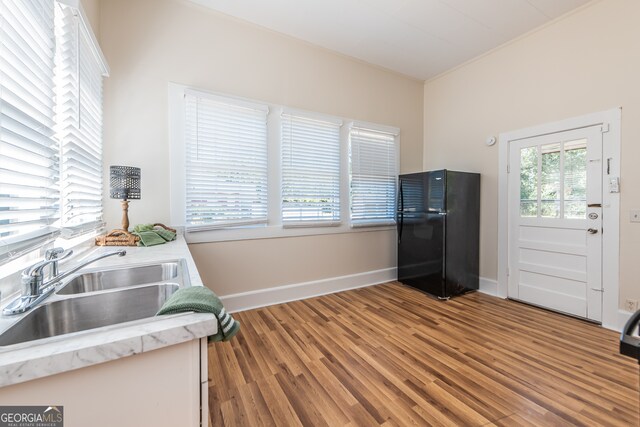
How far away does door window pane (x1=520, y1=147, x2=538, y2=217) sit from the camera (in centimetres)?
295

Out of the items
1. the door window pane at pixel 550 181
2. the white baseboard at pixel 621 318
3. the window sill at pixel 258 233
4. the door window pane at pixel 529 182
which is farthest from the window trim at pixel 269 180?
the white baseboard at pixel 621 318

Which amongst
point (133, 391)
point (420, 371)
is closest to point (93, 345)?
point (133, 391)

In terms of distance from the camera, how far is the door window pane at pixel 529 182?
9.68 feet

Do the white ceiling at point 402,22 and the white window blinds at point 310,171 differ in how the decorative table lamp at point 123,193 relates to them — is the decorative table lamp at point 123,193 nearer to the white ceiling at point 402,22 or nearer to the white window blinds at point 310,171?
the white window blinds at point 310,171

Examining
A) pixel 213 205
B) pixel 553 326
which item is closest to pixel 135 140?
pixel 213 205

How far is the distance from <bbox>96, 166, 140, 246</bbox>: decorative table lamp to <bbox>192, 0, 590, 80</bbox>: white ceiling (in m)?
1.83

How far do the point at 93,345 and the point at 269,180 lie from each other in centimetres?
246

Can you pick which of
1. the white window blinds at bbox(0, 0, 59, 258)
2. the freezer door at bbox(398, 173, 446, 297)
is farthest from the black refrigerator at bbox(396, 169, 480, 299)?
the white window blinds at bbox(0, 0, 59, 258)

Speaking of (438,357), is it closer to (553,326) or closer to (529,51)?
(553,326)

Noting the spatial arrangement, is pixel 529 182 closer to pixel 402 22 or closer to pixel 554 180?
pixel 554 180

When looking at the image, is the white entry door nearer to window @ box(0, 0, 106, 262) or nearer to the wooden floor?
the wooden floor

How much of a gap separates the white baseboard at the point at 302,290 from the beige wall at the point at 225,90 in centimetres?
8

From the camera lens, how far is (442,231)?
3.10 metres

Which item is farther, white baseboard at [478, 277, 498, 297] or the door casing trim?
white baseboard at [478, 277, 498, 297]
